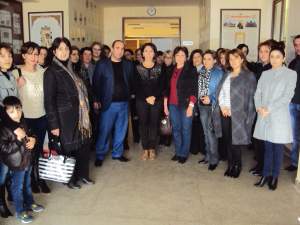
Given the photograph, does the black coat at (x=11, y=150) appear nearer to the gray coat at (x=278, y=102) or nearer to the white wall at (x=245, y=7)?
the gray coat at (x=278, y=102)

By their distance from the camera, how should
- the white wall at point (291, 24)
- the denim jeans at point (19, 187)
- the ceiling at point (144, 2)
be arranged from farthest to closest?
the ceiling at point (144, 2)
the white wall at point (291, 24)
the denim jeans at point (19, 187)

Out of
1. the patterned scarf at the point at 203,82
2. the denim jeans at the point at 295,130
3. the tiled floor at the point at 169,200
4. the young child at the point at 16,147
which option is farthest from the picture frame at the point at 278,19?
the young child at the point at 16,147

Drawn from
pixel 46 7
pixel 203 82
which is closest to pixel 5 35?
pixel 46 7

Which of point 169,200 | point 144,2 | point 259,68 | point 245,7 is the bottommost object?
point 169,200

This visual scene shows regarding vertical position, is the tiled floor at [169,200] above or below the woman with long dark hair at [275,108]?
below

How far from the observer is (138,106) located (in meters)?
4.43

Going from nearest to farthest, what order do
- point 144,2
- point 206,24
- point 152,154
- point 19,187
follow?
point 19,187, point 152,154, point 206,24, point 144,2

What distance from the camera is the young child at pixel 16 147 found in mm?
2691

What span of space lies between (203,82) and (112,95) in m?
1.10

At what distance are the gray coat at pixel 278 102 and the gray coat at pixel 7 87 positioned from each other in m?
2.37

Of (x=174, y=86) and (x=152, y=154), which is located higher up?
(x=174, y=86)

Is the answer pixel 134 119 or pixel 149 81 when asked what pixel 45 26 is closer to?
pixel 134 119

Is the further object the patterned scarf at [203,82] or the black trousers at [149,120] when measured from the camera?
the black trousers at [149,120]

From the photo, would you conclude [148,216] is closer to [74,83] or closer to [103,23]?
[74,83]
